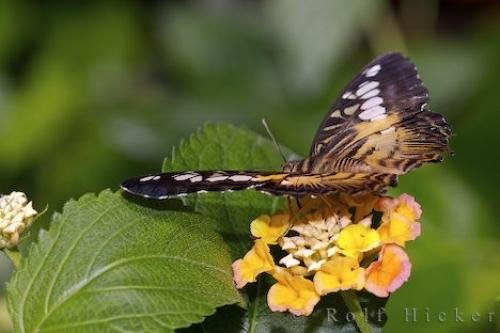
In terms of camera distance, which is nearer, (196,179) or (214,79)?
(196,179)

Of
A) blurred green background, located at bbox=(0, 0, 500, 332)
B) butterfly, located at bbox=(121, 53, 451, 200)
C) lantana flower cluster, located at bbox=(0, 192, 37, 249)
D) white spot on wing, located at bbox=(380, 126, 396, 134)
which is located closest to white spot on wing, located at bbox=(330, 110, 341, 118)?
butterfly, located at bbox=(121, 53, 451, 200)

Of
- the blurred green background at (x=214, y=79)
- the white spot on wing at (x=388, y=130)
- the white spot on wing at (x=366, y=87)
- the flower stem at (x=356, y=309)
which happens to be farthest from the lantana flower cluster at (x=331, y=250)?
the blurred green background at (x=214, y=79)

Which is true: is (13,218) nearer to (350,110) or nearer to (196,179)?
(196,179)

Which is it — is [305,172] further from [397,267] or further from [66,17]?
[66,17]

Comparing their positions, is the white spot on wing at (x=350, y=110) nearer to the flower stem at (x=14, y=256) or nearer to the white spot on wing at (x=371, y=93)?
the white spot on wing at (x=371, y=93)

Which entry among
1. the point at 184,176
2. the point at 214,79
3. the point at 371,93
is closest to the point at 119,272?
the point at 184,176

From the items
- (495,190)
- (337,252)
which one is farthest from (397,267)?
(495,190)
